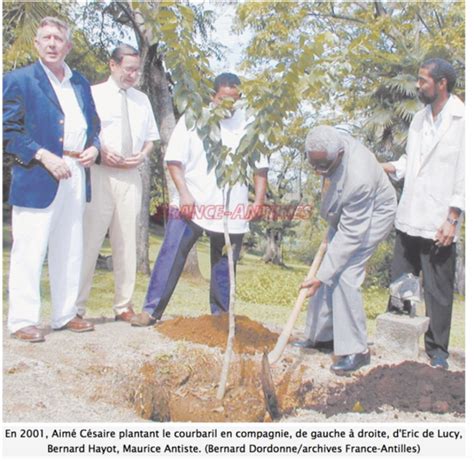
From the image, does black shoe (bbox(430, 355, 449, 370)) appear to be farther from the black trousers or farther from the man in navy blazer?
the man in navy blazer

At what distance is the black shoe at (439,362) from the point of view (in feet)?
15.4

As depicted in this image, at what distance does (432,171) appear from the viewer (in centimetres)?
467

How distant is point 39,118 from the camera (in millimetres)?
4551

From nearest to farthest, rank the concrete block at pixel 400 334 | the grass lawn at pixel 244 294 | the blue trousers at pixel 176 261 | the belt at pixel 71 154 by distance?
the belt at pixel 71 154 → the concrete block at pixel 400 334 → the blue trousers at pixel 176 261 → the grass lawn at pixel 244 294

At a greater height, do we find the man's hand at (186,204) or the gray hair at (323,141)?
the gray hair at (323,141)

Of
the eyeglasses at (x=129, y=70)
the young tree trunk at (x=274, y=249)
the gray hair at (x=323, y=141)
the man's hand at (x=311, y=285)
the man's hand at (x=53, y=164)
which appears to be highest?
the eyeglasses at (x=129, y=70)

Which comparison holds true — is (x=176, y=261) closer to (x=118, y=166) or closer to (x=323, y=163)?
(x=118, y=166)

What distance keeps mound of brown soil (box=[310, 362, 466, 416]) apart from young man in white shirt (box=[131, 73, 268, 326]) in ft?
4.89

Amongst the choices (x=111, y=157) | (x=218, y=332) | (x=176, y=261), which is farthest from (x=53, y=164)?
(x=218, y=332)

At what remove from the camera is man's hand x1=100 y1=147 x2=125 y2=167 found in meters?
4.97

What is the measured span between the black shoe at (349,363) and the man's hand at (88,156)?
2299 millimetres

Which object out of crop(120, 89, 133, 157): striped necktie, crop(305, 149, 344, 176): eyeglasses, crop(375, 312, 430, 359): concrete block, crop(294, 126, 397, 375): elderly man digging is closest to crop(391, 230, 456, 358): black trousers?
crop(375, 312, 430, 359): concrete block

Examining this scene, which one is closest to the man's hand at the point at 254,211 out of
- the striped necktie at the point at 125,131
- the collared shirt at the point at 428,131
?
the striped necktie at the point at 125,131

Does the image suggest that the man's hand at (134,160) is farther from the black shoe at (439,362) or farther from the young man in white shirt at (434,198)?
the black shoe at (439,362)
